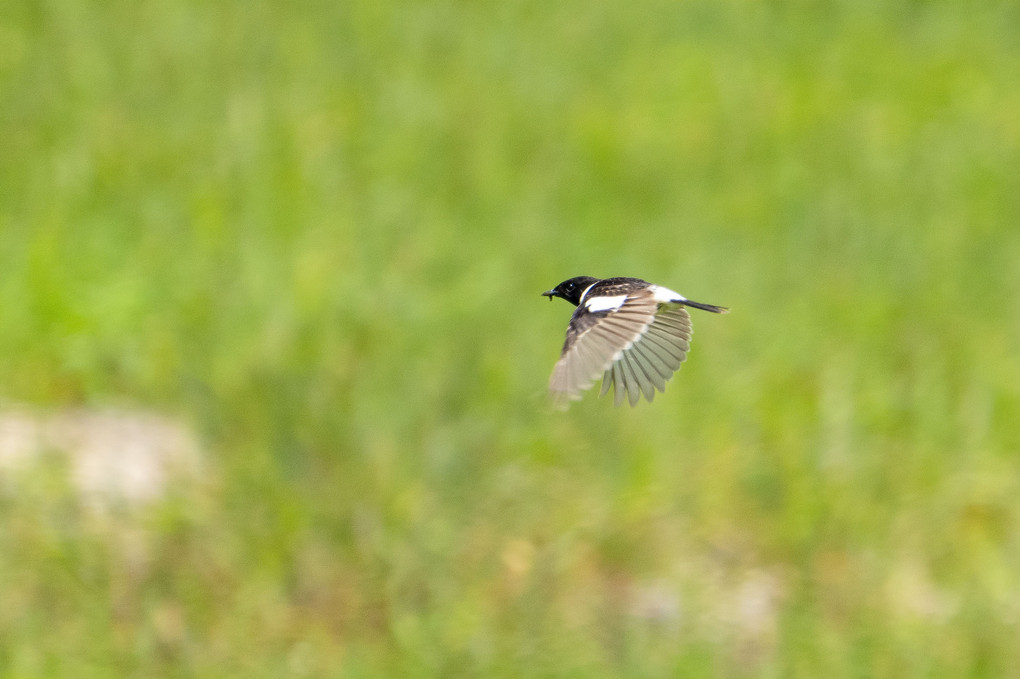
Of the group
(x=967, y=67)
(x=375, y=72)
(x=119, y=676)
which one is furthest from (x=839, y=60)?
(x=119, y=676)

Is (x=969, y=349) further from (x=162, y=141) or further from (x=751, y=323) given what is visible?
(x=162, y=141)

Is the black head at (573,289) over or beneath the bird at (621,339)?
over

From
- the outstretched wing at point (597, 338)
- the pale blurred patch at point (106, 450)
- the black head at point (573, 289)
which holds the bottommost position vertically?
the outstretched wing at point (597, 338)

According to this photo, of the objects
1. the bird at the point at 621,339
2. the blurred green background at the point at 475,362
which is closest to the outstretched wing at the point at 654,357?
the bird at the point at 621,339

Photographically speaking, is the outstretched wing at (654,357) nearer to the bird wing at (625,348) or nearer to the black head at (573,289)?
the bird wing at (625,348)

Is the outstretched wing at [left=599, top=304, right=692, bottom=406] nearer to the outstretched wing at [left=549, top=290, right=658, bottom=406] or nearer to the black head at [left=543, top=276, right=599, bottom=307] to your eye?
the outstretched wing at [left=549, top=290, right=658, bottom=406]

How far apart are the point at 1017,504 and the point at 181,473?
3028mm

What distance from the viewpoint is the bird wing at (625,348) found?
1887 mm

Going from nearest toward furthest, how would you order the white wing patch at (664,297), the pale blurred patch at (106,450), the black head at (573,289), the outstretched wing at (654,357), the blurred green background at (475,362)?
the outstretched wing at (654,357) < the white wing patch at (664,297) < the black head at (573,289) < the blurred green background at (475,362) < the pale blurred patch at (106,450)

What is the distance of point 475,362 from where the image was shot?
504 cm

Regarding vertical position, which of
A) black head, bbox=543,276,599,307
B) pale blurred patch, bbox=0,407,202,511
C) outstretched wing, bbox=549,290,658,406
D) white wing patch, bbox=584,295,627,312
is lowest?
outstretched wing, bbox=549,290,658,406

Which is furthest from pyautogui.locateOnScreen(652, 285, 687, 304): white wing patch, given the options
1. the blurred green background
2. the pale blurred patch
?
the pale blurred patch

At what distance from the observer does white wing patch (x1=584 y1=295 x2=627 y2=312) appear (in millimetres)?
2250

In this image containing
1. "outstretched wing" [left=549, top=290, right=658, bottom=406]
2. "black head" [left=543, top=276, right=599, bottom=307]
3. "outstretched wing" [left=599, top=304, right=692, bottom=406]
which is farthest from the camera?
"black head" [left=543, top=276, right=599, bottom=307]
